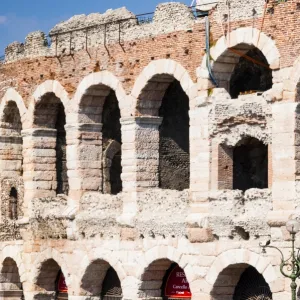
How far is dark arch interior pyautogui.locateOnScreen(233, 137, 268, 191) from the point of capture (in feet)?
135

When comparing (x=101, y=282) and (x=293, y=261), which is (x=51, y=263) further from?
(x=293, y=261)

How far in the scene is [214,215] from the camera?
127 feet

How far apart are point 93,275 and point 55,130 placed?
513cm

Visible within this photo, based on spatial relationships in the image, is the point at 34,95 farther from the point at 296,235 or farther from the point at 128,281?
the point at 296,235

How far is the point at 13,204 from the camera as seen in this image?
48.6 m

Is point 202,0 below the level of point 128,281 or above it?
above

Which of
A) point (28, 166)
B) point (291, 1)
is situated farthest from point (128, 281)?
point (291, 1)

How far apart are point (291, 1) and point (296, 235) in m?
5.58

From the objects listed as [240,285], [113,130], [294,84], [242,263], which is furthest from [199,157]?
[113,130]

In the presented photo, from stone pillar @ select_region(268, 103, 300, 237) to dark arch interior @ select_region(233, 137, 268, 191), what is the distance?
3.69 meters

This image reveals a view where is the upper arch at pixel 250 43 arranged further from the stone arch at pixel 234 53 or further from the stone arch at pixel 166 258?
the stone arch at pixel 166 258

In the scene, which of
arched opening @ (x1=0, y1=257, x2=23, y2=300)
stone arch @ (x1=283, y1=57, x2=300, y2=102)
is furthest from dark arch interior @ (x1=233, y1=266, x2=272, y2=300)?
arched opening @ (x1=0, y1=257, x2=23, y2=300)

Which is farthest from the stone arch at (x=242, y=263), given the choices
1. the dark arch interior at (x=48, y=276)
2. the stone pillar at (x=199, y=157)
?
the dark arch interior at (x=48, y=276)

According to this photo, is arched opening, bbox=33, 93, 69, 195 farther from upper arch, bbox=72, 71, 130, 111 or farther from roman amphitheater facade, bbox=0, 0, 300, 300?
upper arch, bbox=72, 71, 130, 111
